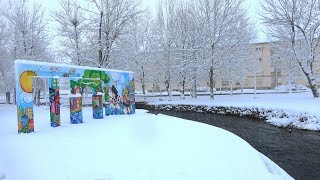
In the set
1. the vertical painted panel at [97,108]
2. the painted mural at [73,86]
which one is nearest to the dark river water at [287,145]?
the painted mural at [73,86]

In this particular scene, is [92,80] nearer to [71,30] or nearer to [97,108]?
[97,108]

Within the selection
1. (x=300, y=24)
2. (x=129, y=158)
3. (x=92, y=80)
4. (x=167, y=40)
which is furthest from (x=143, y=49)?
(x=129, y=158)

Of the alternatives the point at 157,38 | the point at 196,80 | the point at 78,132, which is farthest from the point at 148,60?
the point at 78,132

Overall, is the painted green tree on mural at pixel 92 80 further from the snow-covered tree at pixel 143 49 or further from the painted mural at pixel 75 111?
the snow-covered tree at pixel 143 49

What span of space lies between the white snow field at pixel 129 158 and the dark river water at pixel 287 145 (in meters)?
2.04

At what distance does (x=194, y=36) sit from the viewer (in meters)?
36.0

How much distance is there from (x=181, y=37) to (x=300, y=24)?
43.4 feet

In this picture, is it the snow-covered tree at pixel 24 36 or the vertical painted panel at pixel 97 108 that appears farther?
the snow-covered tree at pixel 24 36

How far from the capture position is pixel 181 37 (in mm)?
37906

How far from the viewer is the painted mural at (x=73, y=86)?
1155cm

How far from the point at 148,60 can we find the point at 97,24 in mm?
12853

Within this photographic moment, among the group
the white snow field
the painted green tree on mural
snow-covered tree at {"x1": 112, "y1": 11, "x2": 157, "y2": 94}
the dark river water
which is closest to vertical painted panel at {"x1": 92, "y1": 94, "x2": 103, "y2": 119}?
the painted green tree on mural

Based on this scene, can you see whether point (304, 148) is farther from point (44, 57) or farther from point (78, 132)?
point (44, 57)

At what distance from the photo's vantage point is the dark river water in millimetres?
10633
